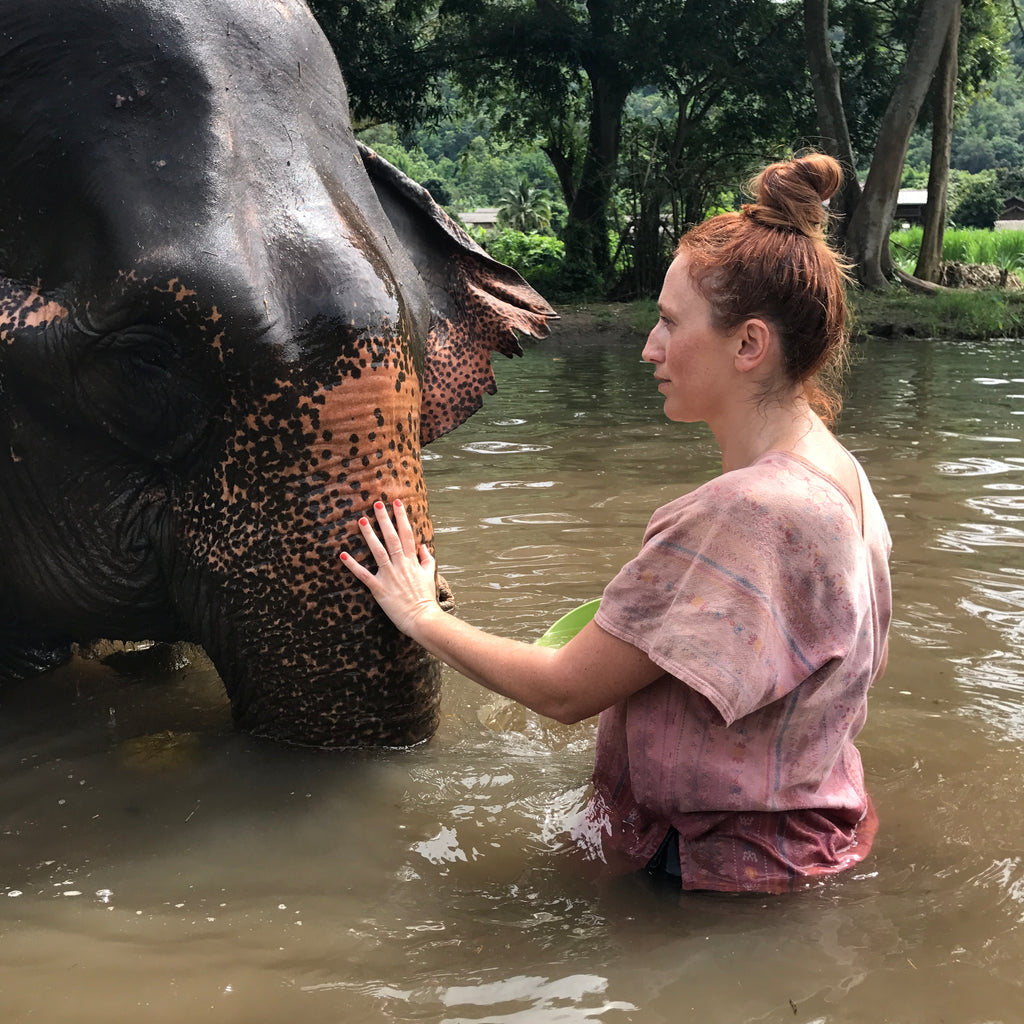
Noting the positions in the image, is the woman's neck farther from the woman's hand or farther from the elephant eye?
the elephant eye

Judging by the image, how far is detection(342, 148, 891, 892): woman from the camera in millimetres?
2006

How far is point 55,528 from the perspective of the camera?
2.49m

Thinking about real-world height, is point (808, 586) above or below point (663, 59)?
below

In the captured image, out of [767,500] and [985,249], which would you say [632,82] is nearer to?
[985,249]

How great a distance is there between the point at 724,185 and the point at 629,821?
1928cm

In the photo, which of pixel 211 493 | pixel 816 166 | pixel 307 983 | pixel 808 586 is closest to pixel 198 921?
pixel 307 983

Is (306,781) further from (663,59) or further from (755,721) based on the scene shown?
(663,59)

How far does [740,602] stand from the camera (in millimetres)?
1986

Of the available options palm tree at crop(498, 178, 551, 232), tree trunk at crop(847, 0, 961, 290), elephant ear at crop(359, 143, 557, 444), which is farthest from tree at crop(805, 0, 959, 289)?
palm tree at crop(498, 178, 551, 232)

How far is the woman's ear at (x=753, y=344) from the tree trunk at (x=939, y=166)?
57.2ft

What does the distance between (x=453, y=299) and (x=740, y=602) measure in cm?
120

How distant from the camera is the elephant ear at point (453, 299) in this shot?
2.78m

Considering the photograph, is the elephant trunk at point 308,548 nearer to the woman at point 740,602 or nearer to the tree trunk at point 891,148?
the woman at point 740,602

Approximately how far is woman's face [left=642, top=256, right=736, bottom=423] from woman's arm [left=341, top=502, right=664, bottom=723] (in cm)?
40
